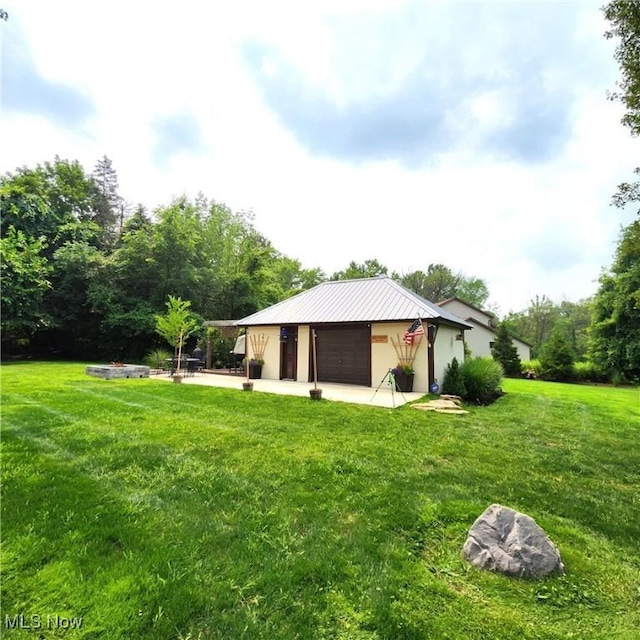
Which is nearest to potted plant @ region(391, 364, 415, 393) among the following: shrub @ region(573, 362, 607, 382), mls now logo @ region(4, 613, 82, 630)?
mls now logo @ region(4, 613, 82, 630)

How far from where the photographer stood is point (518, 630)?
5.90 ft

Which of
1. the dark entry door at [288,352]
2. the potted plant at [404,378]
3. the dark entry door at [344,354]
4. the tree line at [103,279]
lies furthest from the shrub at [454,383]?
the tree line at [103,279]

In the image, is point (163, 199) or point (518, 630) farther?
point (163, 199)

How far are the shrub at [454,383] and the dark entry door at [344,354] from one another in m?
2.46

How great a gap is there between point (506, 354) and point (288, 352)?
54.0 ft

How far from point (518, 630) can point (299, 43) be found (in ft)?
28.0

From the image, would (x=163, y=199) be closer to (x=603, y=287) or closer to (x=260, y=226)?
(x=260, y=226)

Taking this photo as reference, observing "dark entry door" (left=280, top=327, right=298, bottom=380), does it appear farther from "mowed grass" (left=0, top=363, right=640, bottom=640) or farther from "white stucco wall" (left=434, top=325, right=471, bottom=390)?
"mowed grass" (left=0, top=363, right=640, bottom=640)

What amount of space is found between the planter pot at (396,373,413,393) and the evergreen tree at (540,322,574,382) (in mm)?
15170

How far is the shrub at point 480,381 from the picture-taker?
10133 mm

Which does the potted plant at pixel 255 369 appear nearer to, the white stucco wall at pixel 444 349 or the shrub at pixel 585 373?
the white stucco wall at pixel 444 349

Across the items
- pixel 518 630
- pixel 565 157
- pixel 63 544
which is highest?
pixel 565 157

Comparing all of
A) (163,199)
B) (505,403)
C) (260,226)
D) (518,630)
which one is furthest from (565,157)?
(260,226)

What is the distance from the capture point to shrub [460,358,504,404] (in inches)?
399
